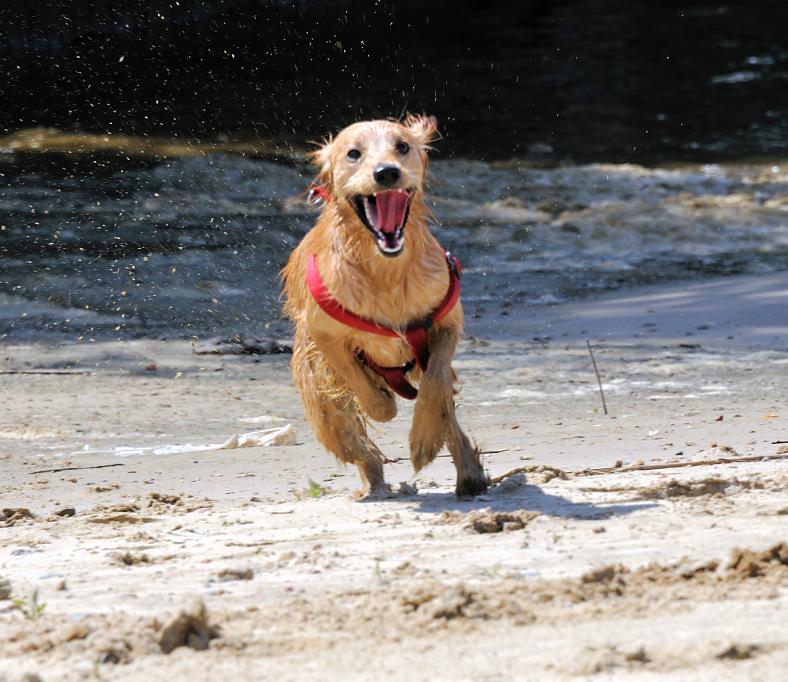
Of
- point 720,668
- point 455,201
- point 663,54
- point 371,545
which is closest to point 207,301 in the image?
point 455,201

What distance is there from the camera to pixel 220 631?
348 cm

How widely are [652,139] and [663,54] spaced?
573 centimetres

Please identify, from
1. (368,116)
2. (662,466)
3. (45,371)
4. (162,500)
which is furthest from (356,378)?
(368,116)

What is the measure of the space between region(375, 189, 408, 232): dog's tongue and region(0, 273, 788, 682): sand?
40.8 inches

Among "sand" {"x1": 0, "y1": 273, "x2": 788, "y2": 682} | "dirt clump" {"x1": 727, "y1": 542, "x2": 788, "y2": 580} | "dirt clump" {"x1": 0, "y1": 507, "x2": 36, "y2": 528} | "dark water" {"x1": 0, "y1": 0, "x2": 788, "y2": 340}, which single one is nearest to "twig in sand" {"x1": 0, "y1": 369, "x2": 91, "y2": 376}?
"sand" {"x1": 0, "y1": 273, "x2": 788, "y2": 682}

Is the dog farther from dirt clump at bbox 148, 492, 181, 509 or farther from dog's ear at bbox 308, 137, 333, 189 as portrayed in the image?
dirt clump at bbox 148, 492, 181, 509

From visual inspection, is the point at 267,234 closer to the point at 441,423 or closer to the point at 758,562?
the point at 441,423

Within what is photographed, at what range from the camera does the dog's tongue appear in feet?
16.7

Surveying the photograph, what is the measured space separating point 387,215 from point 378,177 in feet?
0.65

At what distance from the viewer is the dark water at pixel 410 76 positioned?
16188mm

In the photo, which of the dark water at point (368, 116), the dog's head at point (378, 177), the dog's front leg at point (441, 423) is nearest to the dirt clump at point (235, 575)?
the dog's front leg at point (441, 423)

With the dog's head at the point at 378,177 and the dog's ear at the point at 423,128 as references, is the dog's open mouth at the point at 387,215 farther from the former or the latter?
the dog's ear at the point at 423,128

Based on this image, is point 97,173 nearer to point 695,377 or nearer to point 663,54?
point 695,377

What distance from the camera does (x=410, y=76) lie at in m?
20.2
